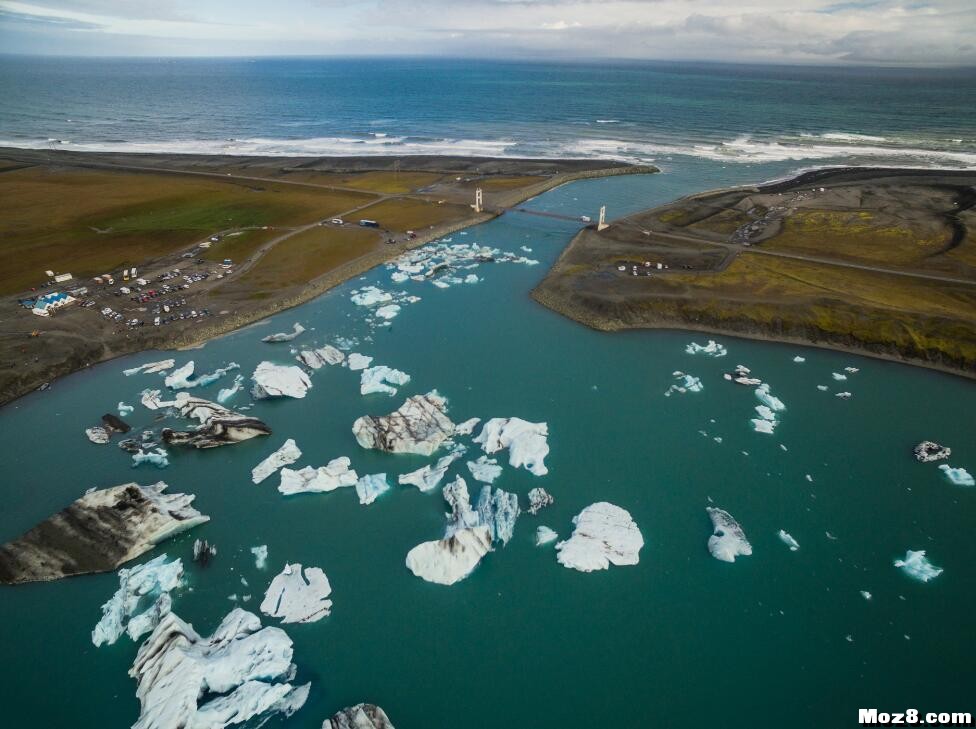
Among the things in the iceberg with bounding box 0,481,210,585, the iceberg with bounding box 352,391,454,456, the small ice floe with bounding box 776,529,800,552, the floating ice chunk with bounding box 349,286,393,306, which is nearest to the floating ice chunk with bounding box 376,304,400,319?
the floating ice chunk with bounding box 349,286,393,306

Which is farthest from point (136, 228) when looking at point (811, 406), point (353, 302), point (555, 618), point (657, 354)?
point (811, 406)

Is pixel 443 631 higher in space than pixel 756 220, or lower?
lower

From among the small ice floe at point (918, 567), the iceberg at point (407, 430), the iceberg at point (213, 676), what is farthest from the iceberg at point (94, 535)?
the small ice floe at point (918, 567)

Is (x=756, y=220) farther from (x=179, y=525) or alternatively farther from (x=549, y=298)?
(x=179, y=525)

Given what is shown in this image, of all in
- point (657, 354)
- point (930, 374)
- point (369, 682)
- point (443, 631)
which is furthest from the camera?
point (657, 354)

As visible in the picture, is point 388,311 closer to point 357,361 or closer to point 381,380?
point 357,361

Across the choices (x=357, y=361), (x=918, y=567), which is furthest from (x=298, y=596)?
(x=918, y=567)

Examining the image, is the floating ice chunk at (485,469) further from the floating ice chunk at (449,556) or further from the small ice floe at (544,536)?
the floating ice chunk at (449,556)

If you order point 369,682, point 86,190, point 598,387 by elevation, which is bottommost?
point 369,682
